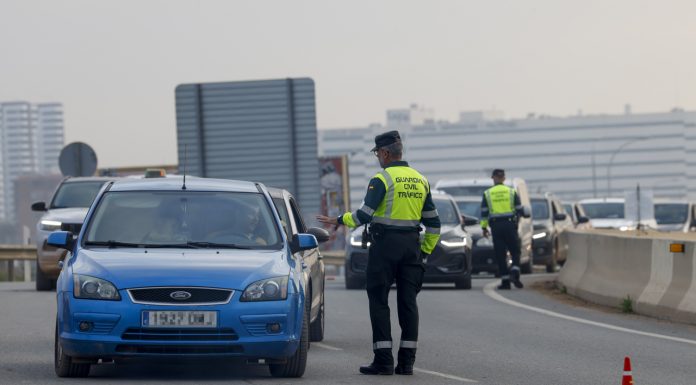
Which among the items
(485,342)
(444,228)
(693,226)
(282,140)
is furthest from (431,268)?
(693,226)

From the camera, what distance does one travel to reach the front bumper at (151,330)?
9945mm

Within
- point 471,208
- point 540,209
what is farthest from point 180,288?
point 540,209

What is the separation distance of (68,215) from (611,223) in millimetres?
22026

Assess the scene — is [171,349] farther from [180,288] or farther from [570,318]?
[570,318]

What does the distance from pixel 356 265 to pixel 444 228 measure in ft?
4.73

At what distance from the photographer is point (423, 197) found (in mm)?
11438

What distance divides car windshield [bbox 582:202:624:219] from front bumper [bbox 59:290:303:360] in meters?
33.8

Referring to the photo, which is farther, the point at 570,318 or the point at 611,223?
the point at 611,223

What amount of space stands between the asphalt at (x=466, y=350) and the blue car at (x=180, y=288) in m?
0.23

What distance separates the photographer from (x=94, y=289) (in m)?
10.1

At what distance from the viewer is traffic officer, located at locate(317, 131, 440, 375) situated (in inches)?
439

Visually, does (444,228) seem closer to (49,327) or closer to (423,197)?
(49,327)

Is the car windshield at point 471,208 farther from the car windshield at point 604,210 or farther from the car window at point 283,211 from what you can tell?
the car window at point 283,211

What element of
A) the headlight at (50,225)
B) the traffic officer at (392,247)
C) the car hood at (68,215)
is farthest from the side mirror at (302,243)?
the headlight at (50,225)
